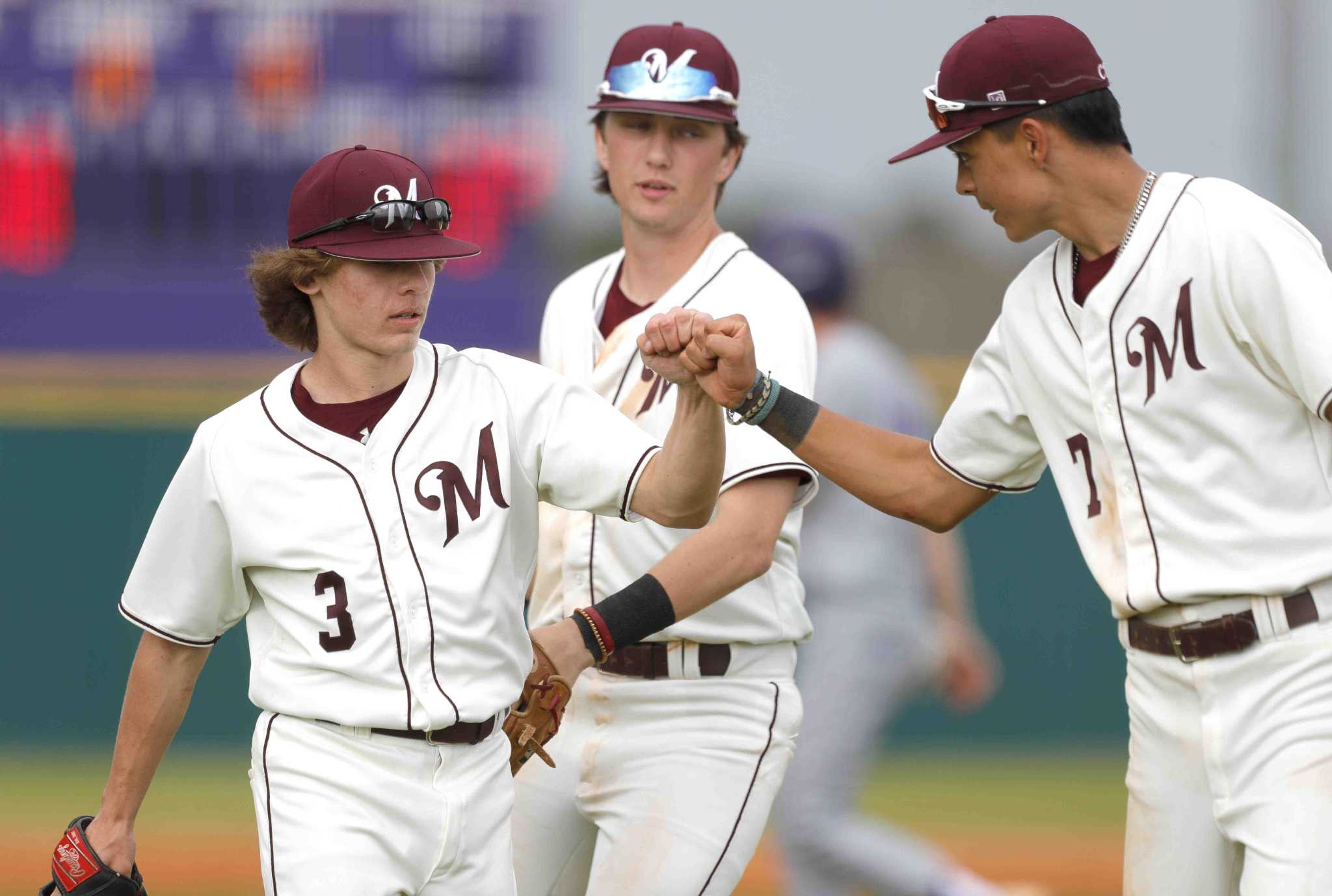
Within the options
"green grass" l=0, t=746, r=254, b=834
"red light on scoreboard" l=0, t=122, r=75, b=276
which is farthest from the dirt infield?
"red light on scoreboard" l=0, t=122, r=75, b=276

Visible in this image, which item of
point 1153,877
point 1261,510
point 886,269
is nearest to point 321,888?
point 1153,877

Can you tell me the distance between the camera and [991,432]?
9.91ft

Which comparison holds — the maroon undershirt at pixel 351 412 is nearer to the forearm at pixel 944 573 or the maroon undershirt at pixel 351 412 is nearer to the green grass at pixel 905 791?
the forearm at pixel 944 573

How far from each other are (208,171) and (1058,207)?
5772mm

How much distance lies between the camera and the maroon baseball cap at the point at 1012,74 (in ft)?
9.15

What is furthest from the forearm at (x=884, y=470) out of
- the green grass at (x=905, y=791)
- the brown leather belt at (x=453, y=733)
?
the green grass at (x=905, y=791)

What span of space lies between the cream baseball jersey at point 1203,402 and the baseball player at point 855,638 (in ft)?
5.65

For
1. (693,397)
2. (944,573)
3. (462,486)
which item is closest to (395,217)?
(462,486)

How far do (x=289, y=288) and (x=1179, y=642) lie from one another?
4.82 ft

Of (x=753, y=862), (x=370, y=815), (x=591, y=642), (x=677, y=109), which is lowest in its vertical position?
(x=753, y=862)

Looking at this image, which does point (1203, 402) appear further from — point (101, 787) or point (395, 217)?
point (101, 787)

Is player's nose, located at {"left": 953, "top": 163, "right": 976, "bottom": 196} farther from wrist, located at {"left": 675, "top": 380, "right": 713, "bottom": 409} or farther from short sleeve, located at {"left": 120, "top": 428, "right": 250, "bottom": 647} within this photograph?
short sleeve, located at {"left": 120, "top": 428, "right": 250, "bottom": 647}

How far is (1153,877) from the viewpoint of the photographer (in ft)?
8.87

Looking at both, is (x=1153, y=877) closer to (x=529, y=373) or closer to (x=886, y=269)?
(x=529, y=373)
